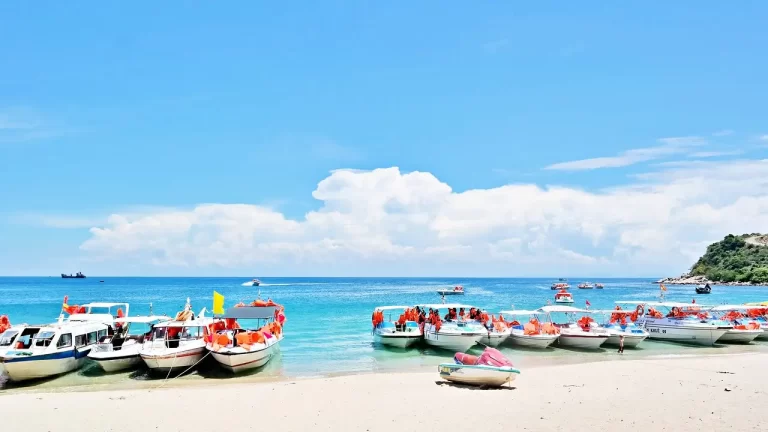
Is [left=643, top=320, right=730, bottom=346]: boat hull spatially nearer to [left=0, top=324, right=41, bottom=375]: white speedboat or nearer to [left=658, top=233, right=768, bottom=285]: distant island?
[left=0, top=324, right=41, bottom=375]: white speedboat

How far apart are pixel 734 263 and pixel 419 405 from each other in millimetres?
159029

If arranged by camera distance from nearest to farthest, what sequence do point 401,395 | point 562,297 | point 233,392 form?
point 401,395
point 233,392
point 562,297

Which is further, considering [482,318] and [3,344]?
[482,318]

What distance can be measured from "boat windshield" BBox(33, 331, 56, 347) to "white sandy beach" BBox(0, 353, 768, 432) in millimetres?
2708

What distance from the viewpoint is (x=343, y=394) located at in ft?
54.6

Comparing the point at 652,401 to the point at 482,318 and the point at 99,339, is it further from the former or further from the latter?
the point at 99,339

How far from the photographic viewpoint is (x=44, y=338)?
809 inches

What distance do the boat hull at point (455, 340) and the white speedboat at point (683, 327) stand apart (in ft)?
41.8

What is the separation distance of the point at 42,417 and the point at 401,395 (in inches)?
380

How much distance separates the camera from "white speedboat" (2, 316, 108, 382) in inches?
759

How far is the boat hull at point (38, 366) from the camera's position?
19188 mm

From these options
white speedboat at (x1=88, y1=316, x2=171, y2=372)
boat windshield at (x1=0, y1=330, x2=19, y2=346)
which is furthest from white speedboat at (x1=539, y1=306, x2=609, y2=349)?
boat windshield at (x1=0, y1=330, x2=19, y2=346)

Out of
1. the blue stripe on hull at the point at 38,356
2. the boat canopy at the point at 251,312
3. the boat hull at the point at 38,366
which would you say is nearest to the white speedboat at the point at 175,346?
the blue stripe on hull at the point at 38,356

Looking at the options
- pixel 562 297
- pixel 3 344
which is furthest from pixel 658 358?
pixel 562 297
